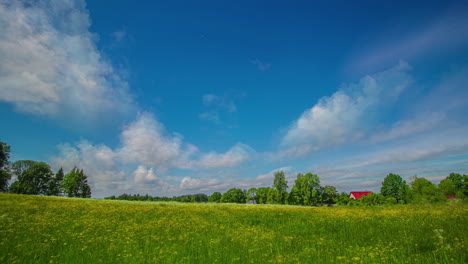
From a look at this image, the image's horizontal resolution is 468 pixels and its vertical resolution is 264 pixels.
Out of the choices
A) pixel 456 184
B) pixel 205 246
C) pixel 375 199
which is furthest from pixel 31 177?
pixel 456 184

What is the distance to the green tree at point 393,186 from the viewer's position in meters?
75.9

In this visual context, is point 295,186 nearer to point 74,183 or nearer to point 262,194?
point 262,194

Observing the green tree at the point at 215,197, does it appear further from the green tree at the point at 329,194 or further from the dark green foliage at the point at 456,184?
the dark green foliage at the point at 456,184

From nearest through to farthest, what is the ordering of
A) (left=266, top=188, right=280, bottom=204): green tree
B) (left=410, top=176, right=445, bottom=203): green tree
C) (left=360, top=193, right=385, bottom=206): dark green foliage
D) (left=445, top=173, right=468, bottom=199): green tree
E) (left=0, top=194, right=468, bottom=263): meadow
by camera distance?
(left=0, top=194, right=468, bottom=263): meadow, (left=410, top=176, right=445, bottom=203): green tree, (left=360, top=193, right=385, bottom=206): dark green foliage, (left=445, top=173, right=468, bottom=199): green tree, (left=266, top=188, right=280, bottom=204): green tree

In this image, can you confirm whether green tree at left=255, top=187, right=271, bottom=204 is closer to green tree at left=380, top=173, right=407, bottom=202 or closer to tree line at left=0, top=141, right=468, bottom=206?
tree line at left=0, top=141, right=468, bottom=206

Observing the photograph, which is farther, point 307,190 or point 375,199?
point 307,190

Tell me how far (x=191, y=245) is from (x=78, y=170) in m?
106

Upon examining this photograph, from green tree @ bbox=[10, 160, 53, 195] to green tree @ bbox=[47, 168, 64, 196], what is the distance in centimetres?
118

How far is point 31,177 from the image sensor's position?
258 ft

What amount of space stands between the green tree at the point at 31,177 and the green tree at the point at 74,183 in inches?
249

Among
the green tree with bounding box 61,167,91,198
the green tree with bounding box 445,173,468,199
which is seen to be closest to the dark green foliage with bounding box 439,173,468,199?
the green tree with bounding box 445,173,468,199

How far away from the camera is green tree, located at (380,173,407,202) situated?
75.9 metres

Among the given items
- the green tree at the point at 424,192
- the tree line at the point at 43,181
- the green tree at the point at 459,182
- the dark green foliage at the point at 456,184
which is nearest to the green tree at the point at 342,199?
the green tree at the point at 424,192

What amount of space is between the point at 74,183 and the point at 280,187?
85674mm
